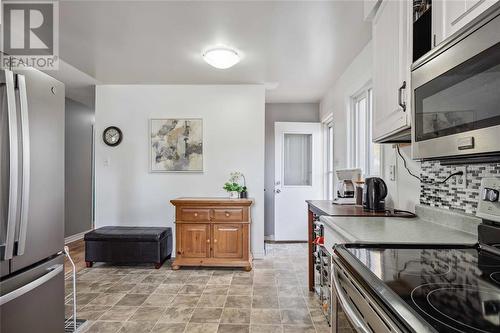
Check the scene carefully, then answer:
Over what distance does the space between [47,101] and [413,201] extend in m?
2.29

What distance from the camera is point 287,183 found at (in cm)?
483

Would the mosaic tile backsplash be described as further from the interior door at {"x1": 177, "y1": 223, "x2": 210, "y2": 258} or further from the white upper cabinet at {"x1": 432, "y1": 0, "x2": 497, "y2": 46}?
the interior door at {"x1": 177, "y1": 223, "x2": 210, "y2": 258}

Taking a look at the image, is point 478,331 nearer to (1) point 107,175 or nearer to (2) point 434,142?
(2) point 434,142

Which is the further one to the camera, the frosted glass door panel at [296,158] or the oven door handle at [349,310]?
the frosted glass door panel at [296,158]

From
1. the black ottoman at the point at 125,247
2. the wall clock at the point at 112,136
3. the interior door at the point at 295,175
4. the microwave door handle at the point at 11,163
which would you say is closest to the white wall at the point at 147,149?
the wall clock at the point at 112,136

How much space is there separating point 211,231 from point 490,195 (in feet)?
9.21

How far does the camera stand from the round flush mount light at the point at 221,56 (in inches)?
108

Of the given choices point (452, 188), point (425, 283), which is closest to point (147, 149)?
point (452, 188)

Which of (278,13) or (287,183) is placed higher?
(278,13)

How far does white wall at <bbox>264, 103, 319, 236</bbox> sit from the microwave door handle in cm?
398

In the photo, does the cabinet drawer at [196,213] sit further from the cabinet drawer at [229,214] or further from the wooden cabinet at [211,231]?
the cabinet drawer at [229,214]

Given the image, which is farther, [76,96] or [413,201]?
[76,96]

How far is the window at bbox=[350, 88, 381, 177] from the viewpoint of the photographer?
288cm

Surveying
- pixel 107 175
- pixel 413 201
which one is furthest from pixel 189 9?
pixel 107 175
